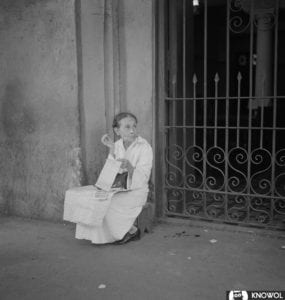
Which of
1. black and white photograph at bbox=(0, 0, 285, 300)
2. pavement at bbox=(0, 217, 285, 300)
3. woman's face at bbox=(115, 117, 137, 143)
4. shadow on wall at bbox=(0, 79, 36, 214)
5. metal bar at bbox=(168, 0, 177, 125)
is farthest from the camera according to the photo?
shadow on wall at bbox=(0, 79, 36, 214)

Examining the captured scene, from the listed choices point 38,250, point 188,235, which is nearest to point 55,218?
point 38,250

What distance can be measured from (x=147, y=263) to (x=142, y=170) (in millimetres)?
949

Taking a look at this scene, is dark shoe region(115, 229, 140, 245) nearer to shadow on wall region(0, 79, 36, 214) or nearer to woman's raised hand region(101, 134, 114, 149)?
woman's raised hand region(101, 134, 114, 149)

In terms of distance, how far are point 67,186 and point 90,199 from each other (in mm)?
1004

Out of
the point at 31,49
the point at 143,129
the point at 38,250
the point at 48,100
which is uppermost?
the point at 31,49

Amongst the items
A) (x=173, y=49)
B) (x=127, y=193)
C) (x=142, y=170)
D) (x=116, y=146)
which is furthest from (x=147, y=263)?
(x=173, y=49)

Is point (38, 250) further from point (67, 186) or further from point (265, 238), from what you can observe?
point (265, 238)

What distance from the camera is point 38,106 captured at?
5.06 metres

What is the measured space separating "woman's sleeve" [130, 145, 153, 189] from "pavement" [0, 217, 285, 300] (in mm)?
600

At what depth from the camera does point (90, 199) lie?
4.05 metres

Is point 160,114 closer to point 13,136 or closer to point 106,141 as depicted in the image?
point 106,141

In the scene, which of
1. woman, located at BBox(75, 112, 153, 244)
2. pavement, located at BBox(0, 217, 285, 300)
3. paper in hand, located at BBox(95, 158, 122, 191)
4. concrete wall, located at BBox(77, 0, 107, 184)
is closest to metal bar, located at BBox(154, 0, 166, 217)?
pavement, located at BBox(0, 217, 285, 300)

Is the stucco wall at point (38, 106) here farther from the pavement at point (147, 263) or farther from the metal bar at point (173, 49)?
the metal bar at point (173, 49)

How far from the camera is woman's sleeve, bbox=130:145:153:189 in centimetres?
429
